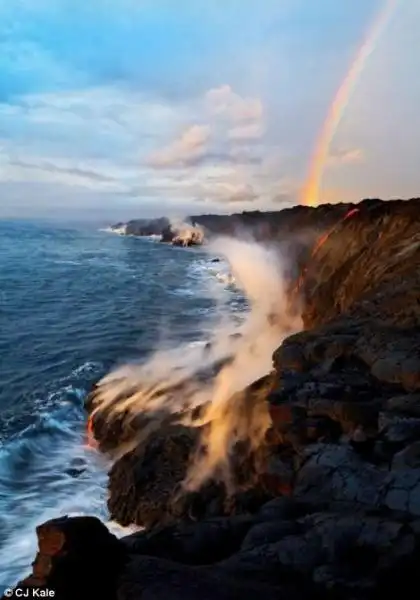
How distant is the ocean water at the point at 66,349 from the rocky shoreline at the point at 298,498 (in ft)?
7.17

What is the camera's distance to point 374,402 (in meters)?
10.7

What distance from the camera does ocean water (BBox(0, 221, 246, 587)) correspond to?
16.9 metres

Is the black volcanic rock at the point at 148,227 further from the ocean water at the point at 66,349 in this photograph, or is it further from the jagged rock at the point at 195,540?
the jagged rock at the point at 195,540

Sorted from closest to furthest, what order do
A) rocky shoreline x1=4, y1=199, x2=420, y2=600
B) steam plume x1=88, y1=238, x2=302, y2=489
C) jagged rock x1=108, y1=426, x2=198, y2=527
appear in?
rocky shoreline x1=4, y1=199, x2=420, y2=600 < jagged rock x1=108, y1=426, x2=198, y2=527 < steam plume x1=88, y1=238, x2=302, y2=489

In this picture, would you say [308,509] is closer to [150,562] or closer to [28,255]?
[150,562]

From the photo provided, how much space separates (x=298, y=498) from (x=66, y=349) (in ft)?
89.3

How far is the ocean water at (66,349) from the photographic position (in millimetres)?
16938

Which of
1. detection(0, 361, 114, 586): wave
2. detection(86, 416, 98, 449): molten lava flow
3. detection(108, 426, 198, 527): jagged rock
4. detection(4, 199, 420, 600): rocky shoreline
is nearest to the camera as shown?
detection(4, 199, 420, 600): rocky shoreline

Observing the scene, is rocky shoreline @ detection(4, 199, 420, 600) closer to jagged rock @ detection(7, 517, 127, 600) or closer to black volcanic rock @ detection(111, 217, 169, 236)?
jagged rock @ detection(7, 517, 127, 600)

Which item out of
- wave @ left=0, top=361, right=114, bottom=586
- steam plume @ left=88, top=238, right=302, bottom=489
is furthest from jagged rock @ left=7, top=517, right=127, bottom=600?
wave @ left=0, top=361, right=114, bottom=586

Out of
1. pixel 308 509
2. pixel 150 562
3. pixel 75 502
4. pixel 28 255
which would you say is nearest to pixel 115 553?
pixel 150 562

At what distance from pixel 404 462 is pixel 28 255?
95.7m

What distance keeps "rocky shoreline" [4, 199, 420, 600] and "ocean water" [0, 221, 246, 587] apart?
2184 mm

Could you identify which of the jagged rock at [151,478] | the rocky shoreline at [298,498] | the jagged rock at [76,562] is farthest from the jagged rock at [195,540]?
the jagged rock at [151,478]
